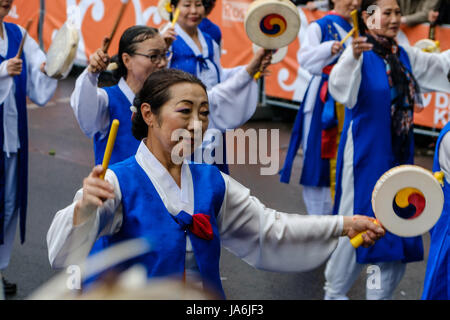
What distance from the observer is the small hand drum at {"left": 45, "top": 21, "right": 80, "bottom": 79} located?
4.05 m

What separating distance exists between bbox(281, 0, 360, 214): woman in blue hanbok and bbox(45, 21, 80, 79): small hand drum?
1.70 m

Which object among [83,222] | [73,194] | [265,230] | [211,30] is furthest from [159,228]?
[73,194]

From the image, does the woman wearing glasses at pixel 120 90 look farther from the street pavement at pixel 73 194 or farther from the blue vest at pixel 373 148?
the street pavement at pixel 73 194

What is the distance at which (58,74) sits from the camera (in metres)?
4.11

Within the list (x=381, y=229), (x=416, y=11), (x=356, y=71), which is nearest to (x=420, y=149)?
(x=416, y=11)

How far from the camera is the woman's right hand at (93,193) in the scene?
2004mm

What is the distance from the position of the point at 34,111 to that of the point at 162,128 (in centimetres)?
745

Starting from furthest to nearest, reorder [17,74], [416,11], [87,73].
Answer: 1. [416,11]
2. [17,74]
3. [87,73]

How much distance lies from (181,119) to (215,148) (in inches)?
89.4

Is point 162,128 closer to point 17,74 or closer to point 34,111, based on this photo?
point 17,74

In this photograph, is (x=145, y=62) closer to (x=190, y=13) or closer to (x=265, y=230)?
(x=190, y=13)

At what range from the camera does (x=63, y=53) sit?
410 centimetres

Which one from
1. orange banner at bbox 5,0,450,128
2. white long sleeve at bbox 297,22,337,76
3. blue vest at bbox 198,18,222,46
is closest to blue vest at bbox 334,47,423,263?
white long sleeve at bbox 297,22,337,76

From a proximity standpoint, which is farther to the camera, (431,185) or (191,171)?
(191,171)
